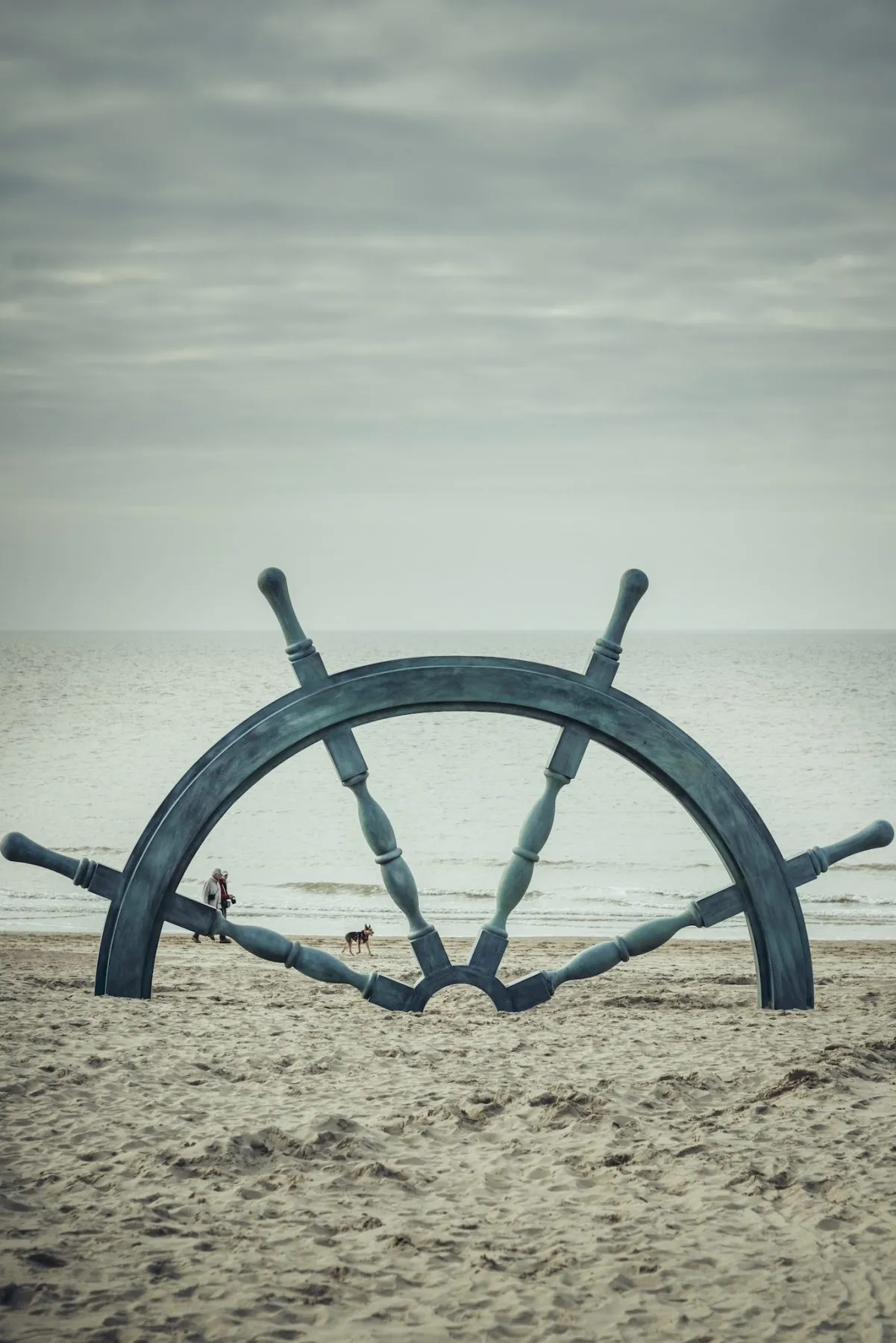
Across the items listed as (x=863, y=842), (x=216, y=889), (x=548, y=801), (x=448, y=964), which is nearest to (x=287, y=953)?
(x=448, y=964)

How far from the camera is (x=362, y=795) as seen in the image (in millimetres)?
4633

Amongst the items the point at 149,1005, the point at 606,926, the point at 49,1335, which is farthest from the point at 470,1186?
the point at 606,926

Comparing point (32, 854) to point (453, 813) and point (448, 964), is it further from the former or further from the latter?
point (453, 813)

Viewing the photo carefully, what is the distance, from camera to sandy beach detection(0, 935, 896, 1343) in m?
2.75

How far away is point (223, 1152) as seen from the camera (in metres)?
3.55

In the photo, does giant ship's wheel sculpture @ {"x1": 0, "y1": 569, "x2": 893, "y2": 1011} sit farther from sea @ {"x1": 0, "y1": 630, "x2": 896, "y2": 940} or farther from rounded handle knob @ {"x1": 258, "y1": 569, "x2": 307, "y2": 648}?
sea @ {"x1": 0, "y1": 630, "x2": 896, "y2": 940}

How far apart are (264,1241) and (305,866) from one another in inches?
457

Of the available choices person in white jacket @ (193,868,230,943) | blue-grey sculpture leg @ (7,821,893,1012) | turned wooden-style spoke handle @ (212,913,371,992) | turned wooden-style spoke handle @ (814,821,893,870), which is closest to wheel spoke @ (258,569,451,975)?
blue-grey sculpture leg @ (7,821,893,1012)

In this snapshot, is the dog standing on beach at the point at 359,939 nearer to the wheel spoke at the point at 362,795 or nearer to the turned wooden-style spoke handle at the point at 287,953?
the turned wooden-style spoke handle at the point at 287,953

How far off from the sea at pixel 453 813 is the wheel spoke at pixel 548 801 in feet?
18.0

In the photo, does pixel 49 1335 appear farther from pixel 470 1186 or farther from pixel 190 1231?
pixel 470 1186

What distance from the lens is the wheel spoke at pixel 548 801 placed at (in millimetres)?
4656

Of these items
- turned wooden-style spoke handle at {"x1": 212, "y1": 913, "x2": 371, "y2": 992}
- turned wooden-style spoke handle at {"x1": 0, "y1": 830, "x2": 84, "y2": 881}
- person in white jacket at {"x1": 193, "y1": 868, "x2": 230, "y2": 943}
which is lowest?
person in white jacket at {"x1": 193, "y1": 868, "x2": 230, "y2": 943}

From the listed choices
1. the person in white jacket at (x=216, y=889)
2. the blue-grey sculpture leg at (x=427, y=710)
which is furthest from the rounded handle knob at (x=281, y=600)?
the person in white jacket at (x=216, y=889)
